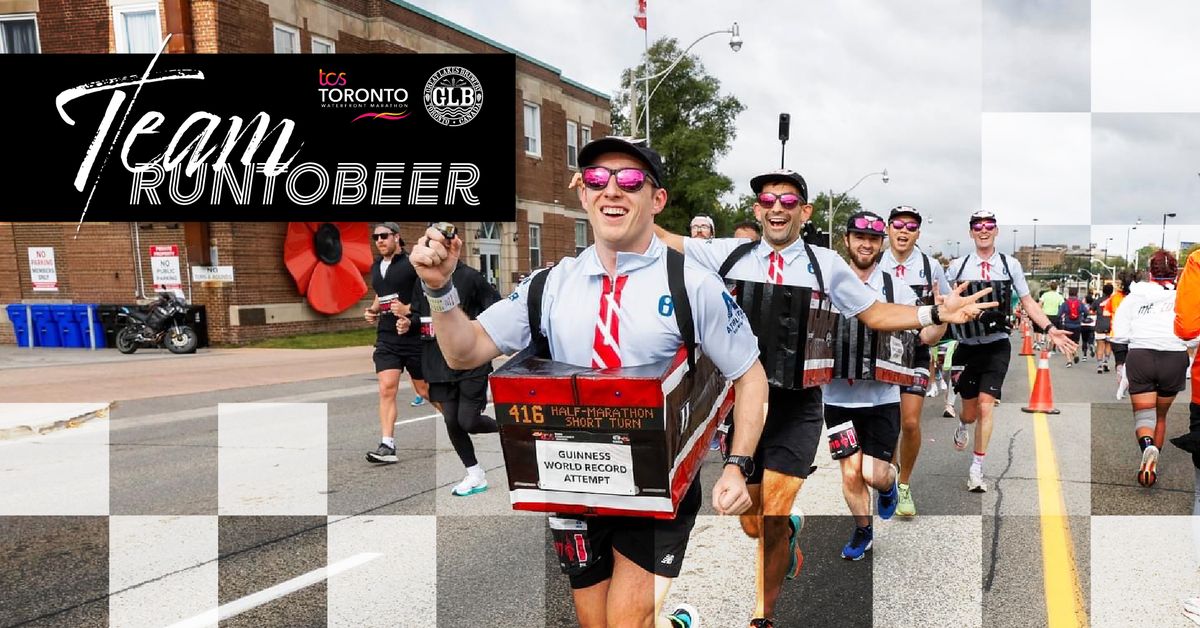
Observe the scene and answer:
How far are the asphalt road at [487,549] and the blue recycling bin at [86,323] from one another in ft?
44.9

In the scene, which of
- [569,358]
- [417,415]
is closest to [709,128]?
[417,415]

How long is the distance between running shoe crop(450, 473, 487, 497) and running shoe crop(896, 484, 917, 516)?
324cm

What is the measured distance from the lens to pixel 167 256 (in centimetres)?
2077

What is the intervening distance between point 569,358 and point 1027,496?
5.08 m

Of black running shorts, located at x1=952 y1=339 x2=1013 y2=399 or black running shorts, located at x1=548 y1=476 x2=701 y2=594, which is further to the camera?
black running shorts, located at x1=952 y1=339 x2=1013 y2=399

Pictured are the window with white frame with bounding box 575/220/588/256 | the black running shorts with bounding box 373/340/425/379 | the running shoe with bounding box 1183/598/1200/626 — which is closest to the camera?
the running shoe with bounding box 1183/598/1200/626

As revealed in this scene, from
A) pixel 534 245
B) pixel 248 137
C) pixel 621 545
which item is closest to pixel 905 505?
pixel 621 545

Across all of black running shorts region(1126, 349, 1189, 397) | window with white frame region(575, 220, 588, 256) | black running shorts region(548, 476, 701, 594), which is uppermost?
window with white frame region(575, 220, 588, 256)

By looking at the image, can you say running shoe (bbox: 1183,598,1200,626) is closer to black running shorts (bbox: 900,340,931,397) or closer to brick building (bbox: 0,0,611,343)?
black running shorts (bbox: 900,340,931,397)

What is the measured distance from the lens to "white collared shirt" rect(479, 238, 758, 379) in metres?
2.62

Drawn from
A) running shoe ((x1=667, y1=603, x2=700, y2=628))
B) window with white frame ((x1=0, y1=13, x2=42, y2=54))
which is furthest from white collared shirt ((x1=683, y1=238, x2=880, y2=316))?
window with white frame ((x1=0, y1=13, x2=42, y2=54))

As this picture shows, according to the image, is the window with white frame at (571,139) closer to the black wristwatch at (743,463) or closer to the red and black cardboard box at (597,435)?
the black wristwatch at (743,463)

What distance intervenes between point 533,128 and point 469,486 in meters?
28.4

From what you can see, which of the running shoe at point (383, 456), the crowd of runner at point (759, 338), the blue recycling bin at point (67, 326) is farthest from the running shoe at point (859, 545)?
the blue recycling bin at point (67, 326)
